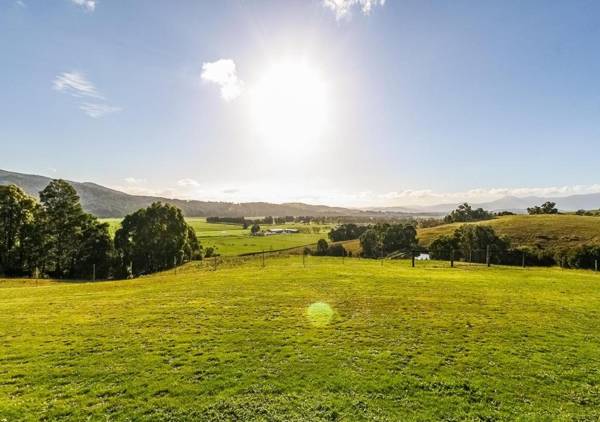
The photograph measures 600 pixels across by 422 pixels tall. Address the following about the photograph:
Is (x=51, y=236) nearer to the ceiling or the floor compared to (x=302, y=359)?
nearer to the ceiling

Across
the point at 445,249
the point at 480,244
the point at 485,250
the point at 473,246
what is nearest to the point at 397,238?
the point at 445,249

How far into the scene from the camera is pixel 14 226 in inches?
2434

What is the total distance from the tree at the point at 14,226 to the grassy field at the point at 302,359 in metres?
41.6

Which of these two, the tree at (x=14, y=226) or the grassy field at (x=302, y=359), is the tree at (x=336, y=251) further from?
the grassy field at (x=302, y=359)

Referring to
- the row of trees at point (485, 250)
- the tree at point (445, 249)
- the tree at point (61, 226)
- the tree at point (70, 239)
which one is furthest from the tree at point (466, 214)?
the tree at point (61, 226)

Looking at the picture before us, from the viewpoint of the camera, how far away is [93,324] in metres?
22.6

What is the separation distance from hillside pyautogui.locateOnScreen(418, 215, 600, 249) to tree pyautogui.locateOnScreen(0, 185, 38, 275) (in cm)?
11289

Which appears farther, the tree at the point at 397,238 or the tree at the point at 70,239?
the tree at the point at 397,238

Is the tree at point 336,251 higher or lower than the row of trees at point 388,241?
lower

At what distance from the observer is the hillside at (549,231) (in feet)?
314

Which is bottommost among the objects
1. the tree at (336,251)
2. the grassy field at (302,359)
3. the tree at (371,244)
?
the tree at (336,251)

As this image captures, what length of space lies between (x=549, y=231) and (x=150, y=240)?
119 meters

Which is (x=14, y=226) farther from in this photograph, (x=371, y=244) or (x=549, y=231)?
(x=549, y=231)

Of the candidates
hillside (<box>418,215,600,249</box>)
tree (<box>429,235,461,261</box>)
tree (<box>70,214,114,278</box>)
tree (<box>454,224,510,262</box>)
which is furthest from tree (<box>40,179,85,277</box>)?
hillside (<box>418,215,600,249</box>)
